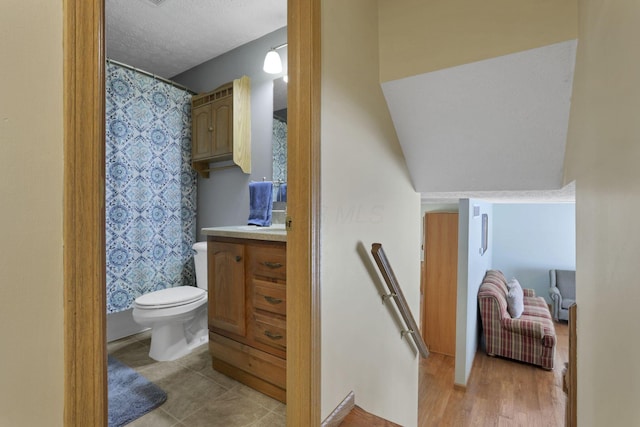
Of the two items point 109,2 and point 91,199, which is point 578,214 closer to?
point 91,199

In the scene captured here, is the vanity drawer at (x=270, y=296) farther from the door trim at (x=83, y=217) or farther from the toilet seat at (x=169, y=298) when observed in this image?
the door trim at (x=83, y=217)

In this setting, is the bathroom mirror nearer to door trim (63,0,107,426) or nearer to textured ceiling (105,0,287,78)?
textured ceiling (105,0,287,78)

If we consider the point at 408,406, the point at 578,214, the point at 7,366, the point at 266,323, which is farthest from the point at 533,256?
the point at 7,366

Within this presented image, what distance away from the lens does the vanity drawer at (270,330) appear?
5.07 feet

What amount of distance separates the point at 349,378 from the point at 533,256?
20.8 feet

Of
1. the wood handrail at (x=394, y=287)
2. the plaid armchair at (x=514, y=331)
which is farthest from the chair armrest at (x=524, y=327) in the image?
the wood handrail at (x=394, y=287)

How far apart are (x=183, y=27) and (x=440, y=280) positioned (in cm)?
440

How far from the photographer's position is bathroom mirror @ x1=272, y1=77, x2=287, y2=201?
93.8 inches

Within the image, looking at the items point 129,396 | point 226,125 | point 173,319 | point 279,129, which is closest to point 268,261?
point 173,319

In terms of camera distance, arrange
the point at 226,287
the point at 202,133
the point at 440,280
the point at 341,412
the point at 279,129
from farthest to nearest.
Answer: the point at 440,280 → the point at 202,133 → the point at 279,129 → the point at 226,287 → the point at 341,412

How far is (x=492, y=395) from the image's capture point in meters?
3.43

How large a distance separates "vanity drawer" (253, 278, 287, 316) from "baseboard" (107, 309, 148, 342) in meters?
1.56

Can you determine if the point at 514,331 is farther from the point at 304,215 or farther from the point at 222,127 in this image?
the point at 222,127

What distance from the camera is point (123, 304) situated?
90.5 inches
